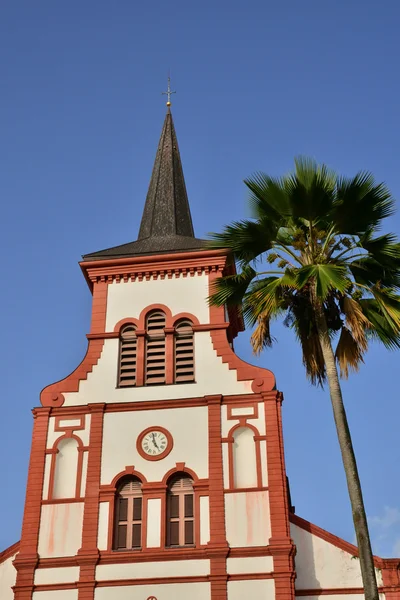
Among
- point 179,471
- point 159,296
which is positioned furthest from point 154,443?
point 159,296

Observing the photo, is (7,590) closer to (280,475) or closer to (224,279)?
(280,475)

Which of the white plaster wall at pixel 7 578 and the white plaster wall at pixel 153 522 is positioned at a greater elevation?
the white plaster wall at pixel 153 522

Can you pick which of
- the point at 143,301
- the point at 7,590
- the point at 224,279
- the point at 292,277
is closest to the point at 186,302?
the point at 143,301

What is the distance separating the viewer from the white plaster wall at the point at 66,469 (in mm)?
26217

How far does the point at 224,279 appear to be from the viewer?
23516mm

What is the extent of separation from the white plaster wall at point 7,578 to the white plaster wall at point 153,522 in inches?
166

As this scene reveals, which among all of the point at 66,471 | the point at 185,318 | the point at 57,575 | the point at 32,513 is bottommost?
the point at 57,575

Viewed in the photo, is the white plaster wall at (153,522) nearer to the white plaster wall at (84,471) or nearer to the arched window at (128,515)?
the arched window at (128,515)

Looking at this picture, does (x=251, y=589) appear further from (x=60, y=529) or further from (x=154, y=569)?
(x=60, y=529)

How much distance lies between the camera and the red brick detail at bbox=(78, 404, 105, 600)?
24.6 metres

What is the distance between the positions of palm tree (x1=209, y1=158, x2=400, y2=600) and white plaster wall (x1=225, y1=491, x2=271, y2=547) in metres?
5.05

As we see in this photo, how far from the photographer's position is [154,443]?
87.0ft

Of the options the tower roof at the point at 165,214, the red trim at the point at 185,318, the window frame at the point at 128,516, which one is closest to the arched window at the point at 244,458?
the window frame at the point at 128,516

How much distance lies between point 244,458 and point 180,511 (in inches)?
96.3
